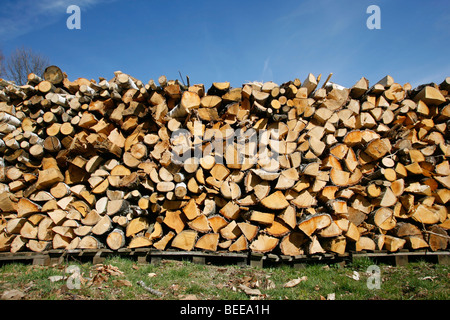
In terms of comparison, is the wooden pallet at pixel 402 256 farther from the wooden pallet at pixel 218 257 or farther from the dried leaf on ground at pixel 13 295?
the dried leaf on ground at pixel 13 295

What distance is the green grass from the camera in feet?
8.43

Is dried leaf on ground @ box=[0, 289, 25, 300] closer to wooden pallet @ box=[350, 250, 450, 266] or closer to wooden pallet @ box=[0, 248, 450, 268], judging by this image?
wooden pallet @ box=[0, 248, 450, 268]

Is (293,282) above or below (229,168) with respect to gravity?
below

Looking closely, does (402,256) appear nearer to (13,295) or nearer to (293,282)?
(293,282)

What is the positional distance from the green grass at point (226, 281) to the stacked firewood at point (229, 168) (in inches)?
10.4

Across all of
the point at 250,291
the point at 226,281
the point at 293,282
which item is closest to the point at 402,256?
the point at 293,282

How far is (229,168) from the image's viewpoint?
3.47 m

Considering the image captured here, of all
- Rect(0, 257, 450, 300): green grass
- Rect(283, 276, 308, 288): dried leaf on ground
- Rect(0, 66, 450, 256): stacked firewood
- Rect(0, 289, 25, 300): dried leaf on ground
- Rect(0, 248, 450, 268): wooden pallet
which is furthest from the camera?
Rect(0, 66, 450, 256): stacked firewood

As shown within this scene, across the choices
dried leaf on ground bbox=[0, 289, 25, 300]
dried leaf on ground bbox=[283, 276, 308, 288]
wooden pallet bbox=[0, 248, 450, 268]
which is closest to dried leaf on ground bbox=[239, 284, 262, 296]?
dried leaf on ground bbox=[283, 276, 308, 288]

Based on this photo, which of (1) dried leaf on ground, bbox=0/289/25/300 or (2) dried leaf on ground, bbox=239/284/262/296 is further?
(2) dried leaf on ground, bbox=239/284/262/296

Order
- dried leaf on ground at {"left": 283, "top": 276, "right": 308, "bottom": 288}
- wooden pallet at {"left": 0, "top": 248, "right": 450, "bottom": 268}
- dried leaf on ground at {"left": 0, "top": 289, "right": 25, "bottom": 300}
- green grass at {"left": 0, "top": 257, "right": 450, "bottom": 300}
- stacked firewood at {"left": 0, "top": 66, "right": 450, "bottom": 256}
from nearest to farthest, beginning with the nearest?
dried leaf on ground at {"left": 0, "top": 289, "right": 25, "bottom": 300}, green grass at {"left": 0, "top": 257, "right": 450, "bottom": 300}, dried leaf on ground at {"left": 283, "top": 276, "right": 308, "bottom": 288}, wooden pallet at {"left": 0, "top": 248, "right": 450, "bottom": 268}, stacked firewood at {"left": 0, "top": 66, "right": 450, "bottom": 256}

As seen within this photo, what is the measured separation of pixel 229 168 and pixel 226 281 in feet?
4.64

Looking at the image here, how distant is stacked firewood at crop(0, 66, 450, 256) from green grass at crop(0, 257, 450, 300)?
26 cm
